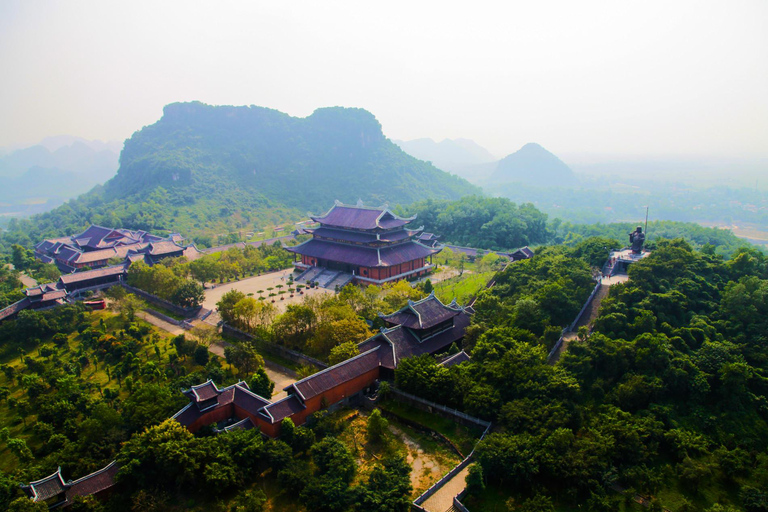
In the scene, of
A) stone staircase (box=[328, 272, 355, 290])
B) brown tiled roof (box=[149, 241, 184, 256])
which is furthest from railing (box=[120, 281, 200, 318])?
stone staircase (box=[328, 272, 355, 290])

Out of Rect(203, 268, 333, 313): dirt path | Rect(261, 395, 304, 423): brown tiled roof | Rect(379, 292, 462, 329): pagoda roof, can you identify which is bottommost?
Rect(203, 268, 333, 313): dirt path

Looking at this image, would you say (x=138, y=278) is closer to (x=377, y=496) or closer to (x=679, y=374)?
(x=377, y=496)

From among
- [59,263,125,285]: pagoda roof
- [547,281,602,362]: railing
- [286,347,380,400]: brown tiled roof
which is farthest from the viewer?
[59,263,125,285]: pagoda roof

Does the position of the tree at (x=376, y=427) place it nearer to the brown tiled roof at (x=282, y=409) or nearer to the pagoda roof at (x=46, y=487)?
the brown tiled roof at (x=282, y=409)

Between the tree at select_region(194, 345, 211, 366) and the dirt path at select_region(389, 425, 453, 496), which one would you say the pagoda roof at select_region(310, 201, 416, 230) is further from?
the dirt path at select_region(389, 425, 453, 496)

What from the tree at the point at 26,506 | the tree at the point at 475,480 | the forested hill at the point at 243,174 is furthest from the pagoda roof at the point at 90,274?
the tree at the point at 475,480

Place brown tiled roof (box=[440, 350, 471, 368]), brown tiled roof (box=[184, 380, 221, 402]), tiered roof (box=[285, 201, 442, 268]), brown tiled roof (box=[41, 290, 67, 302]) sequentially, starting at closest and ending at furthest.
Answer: brown tiled roof (box=[184, 380, 221, 402])
brown tiled roof (box=[440, 350, 471, 368])
brown tiled roof (box=[41, 290, 67, 302])
tiered roof (box=[285, 201, 442, 268])

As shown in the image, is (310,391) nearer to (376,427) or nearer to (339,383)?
(339,383)

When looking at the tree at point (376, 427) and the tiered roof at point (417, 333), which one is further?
the tiered roof at point (417, 333)
